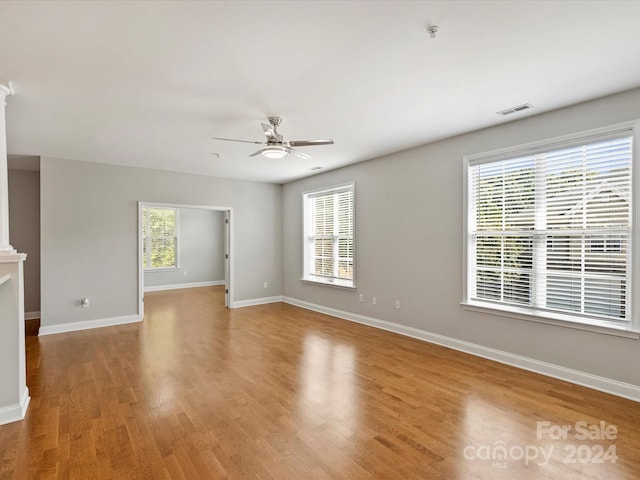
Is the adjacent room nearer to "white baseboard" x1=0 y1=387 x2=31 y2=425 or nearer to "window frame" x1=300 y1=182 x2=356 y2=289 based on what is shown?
"white baseboard" x1=0 y1=387 x2=31 y2=425

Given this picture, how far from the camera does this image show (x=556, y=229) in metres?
3.42

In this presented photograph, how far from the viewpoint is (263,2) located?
183 centimetres

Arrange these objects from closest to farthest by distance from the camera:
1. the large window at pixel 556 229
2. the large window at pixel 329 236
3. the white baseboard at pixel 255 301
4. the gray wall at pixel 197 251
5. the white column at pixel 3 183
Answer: the white column at pixel 3 183 → the large window at pixel 556 229 → the large window at pixel 329 236 → the white baseboard at pixel 255 301 → the gray wall at pixel 197 251

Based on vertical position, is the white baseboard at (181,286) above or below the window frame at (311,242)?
below

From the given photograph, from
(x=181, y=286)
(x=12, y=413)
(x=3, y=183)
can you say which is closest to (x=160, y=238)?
(x=181, y=286)

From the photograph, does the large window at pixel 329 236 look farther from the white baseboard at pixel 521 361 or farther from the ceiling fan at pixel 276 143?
the ceiling fan at pixel 276 143

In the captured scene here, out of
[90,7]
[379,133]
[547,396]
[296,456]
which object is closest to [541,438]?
[547,396]

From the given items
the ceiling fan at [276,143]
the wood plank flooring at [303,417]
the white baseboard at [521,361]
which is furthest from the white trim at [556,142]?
the wood plank flooring at [303,417]

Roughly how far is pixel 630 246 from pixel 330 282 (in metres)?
4.34

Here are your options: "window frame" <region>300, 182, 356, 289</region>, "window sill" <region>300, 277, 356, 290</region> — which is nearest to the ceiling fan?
"window frame" <region>300, 182, 356, 289</region>

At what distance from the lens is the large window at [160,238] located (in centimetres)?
923

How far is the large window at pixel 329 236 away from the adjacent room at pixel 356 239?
0.18m

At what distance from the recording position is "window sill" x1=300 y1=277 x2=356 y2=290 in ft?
19.5

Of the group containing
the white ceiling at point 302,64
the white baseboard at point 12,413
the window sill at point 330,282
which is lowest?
the white baseboard at point 12,413
